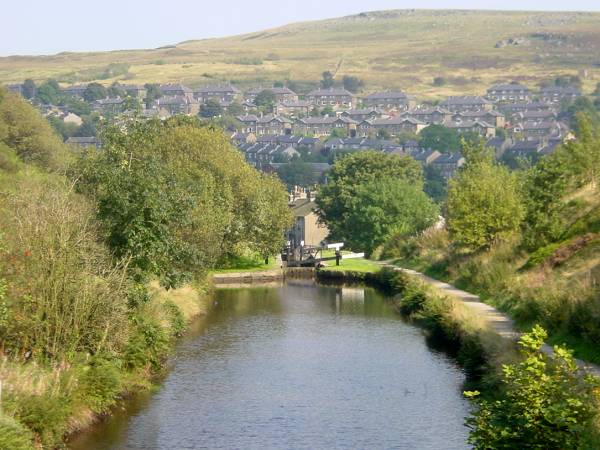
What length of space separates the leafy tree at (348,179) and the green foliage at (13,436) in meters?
71.0

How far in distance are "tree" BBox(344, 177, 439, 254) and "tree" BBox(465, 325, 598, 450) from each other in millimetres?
65075

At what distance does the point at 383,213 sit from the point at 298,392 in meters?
55.4

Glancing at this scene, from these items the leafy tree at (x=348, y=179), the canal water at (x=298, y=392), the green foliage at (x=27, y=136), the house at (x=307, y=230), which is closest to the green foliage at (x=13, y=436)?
the canal water at (x=298, y=392)

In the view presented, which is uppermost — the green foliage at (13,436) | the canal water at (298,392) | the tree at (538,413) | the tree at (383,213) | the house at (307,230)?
the tree at (538,413)

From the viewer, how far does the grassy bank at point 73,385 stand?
1174 inches

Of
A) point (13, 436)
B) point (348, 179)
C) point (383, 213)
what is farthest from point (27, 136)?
point (13, 436)

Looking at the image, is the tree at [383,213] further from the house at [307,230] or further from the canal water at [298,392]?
the canal water at [298,392]

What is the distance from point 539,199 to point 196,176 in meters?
20.8

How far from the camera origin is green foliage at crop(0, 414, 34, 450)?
26747 millimetres

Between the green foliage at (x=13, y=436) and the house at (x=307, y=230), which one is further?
the house at (x=307, y=230)

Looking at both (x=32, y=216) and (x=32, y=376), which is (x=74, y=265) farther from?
(x=32, y=376)

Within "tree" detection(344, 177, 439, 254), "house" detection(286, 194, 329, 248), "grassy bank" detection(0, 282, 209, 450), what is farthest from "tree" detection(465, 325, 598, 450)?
"house" detection(286, 194, 329, 248)

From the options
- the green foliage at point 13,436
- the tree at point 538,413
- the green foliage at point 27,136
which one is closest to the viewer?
the tree at point 538,413

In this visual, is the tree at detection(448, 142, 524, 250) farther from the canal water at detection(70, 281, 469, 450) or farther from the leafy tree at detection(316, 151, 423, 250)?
the leafy tree at detection(316, 151, 423, 250)
